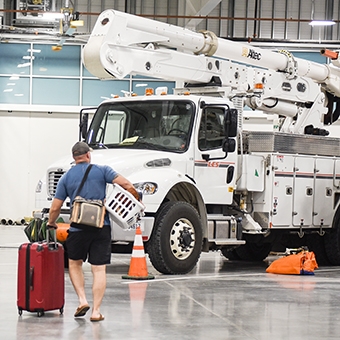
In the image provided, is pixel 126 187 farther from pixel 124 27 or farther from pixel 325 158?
pixel 325 158

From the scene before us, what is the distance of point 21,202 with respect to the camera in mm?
30078

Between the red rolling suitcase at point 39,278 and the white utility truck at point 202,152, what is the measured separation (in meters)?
3.88

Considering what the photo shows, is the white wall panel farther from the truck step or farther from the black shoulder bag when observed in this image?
the black shoulder bag

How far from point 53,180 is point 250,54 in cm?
477

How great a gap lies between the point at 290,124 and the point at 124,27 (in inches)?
196

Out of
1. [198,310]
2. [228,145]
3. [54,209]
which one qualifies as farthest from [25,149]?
[54,209]

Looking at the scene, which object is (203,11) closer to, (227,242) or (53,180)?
(227,242)

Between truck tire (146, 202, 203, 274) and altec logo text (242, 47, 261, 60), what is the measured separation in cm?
377

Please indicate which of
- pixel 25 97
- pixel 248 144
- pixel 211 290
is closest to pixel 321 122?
pixel 248 144

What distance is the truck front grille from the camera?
43.8 feet

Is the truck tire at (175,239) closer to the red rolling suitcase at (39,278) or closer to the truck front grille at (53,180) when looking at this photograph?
the truck front grille at (53,180)

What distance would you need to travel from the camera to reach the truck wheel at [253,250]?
55.7 feet

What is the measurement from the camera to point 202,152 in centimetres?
1375

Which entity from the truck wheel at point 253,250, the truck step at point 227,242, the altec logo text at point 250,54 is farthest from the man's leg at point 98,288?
the truck wheel at point 253,250
